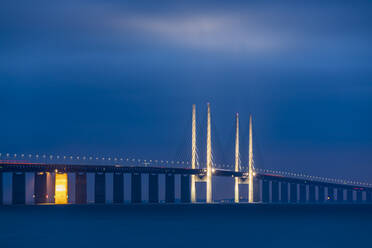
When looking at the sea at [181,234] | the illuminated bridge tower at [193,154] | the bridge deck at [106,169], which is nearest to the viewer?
the sea at [181,234]

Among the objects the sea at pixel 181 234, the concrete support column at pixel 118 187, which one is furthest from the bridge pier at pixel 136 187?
the sea at pixel 181 234

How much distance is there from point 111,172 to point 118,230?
205 feet

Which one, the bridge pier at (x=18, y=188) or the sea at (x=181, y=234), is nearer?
the sea at (x=181, y=234)

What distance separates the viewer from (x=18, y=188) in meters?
127

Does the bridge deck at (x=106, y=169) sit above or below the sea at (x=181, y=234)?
above

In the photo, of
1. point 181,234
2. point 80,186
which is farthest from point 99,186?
point 181,234

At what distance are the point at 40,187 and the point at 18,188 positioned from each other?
6618 mm

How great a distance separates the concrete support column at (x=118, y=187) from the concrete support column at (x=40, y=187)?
1205 cm

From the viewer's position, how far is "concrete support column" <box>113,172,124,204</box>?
461 feet

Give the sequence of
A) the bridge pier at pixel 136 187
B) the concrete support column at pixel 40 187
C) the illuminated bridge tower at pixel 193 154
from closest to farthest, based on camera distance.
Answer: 1. the concrete support column at pixel 40 187
2. the illuminated bridge tower at pixel 193 154
3. the bridge pier at pixel 136 187

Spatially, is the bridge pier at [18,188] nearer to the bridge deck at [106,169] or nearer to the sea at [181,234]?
the bridge deck at [106,169]

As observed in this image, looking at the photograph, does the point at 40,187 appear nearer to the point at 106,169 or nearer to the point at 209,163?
the point at 106,169

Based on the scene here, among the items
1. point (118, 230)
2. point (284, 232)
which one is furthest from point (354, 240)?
point (118, 230)

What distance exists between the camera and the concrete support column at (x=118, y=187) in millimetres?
140375
